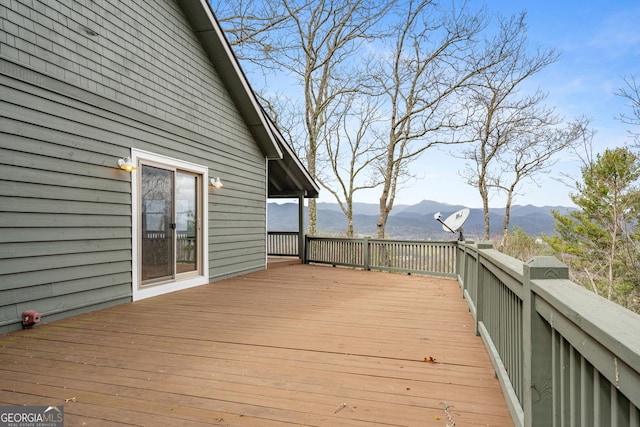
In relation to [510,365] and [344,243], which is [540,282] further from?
[344,243]

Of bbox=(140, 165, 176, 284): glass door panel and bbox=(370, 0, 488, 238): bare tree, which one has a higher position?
bbox=(370, 0, 488, 238): bare tree

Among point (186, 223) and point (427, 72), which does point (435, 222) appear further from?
point (186, 223)

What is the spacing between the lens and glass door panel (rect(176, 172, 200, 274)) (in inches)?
242

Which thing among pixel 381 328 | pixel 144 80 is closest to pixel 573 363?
pixel 381 328

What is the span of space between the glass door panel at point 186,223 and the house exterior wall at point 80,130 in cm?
43

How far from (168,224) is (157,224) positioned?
232 millimetres

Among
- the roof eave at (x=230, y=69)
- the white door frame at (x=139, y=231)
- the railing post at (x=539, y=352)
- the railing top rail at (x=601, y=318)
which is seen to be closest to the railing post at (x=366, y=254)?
the roof eave at (x=230, y=69)

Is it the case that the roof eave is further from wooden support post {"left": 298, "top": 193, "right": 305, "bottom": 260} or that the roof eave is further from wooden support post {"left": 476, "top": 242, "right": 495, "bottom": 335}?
wooden support post {"left": 476, "top": 242, "right": 495, "bottom": 335}

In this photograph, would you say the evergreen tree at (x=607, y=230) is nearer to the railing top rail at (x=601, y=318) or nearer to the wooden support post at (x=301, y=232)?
the wooden support post at (x=301, y=232)

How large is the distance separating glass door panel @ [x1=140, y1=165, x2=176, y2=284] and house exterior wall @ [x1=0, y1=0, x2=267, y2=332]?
0.32 meters

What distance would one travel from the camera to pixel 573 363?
117cm

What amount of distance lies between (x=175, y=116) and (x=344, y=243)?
5.56 metres

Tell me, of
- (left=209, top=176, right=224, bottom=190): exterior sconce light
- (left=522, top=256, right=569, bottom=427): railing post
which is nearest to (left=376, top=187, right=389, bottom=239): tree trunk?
(left=209, top=176, right=224, bottom=190): exterior sconce light

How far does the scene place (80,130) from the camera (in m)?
4.43
